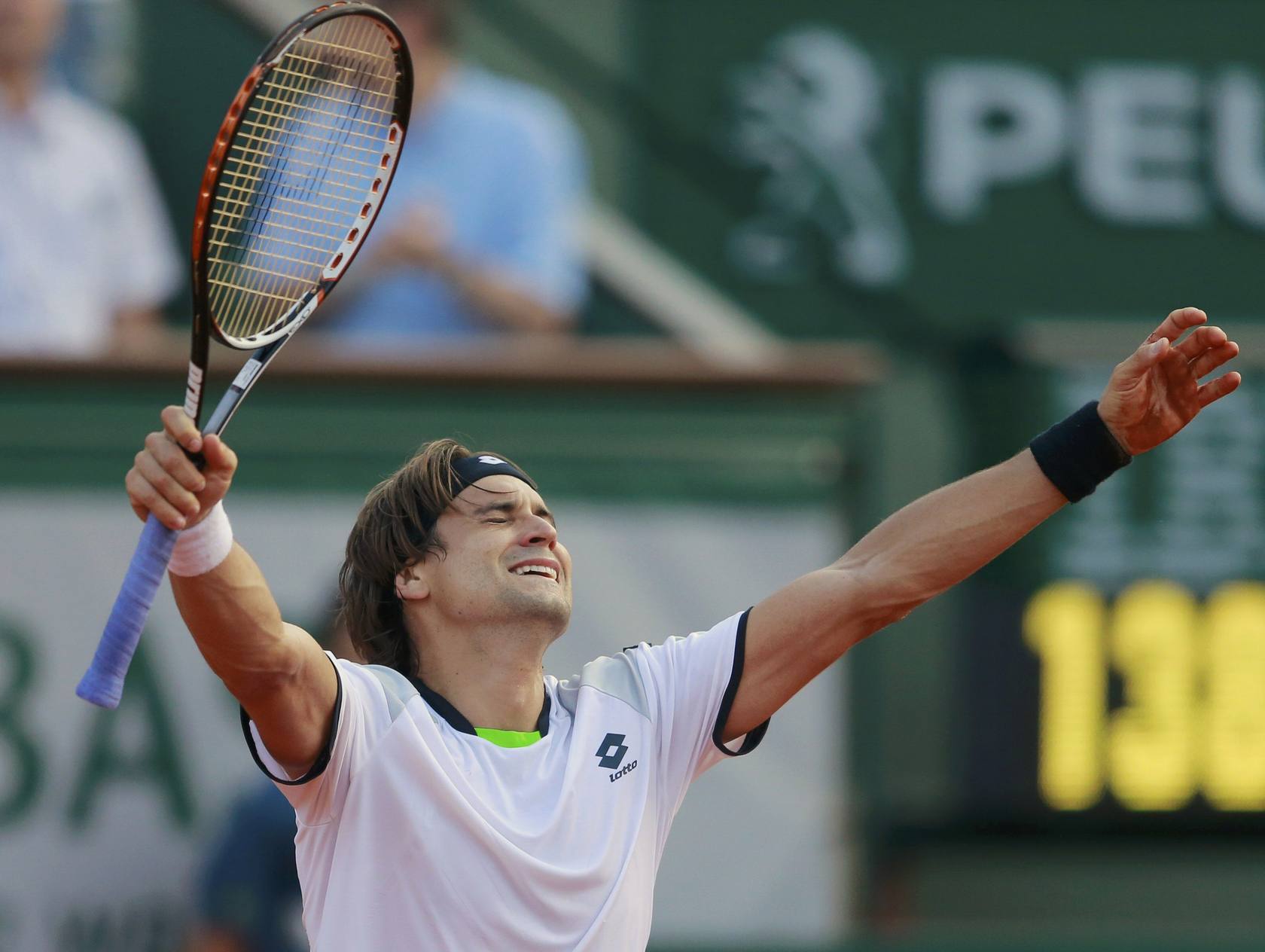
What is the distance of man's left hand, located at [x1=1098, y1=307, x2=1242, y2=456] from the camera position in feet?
12.3

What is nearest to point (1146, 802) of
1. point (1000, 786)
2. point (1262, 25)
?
point (1000, 786)

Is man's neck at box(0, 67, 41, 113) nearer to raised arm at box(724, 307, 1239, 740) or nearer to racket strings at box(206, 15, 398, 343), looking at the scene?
racket strings at box(206, 15, 398, 343)

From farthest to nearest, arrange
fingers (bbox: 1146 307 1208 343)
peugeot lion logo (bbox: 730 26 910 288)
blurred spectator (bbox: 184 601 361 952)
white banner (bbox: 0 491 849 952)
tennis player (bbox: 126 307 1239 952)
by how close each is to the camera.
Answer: peugeot lion logo (bbox: 730 26 910 288)
white banner (bbox: 0 491 849 952)
blurred spectator (bbox: 184 601 361 952)
fingers (bbox: 1146 307 1208 343)
tennis player (bbox: 126 307 1239 952)

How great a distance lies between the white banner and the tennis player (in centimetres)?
284

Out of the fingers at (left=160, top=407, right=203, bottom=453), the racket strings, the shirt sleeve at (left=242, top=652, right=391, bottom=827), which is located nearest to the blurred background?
the racket strings

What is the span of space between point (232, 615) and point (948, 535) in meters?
1.28

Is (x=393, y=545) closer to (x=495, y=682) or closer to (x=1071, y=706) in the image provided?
(x=495, y=682)

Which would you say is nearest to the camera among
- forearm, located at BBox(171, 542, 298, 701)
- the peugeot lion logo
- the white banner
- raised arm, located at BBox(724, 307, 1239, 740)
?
forearm, located at BBox(171, 542, 298, 701)

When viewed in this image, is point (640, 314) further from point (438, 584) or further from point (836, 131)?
point (438, 584)

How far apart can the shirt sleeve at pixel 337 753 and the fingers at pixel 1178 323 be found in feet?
4.84

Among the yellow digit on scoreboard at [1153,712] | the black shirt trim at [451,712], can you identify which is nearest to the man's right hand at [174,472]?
the black shirt trim at [451,712]

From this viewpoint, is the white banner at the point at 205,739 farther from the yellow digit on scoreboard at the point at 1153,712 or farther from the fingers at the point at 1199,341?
the fingers at the point at 1199,341

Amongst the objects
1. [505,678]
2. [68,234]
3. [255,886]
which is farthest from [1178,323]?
[68,234]

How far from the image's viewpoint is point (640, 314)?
908 cm
